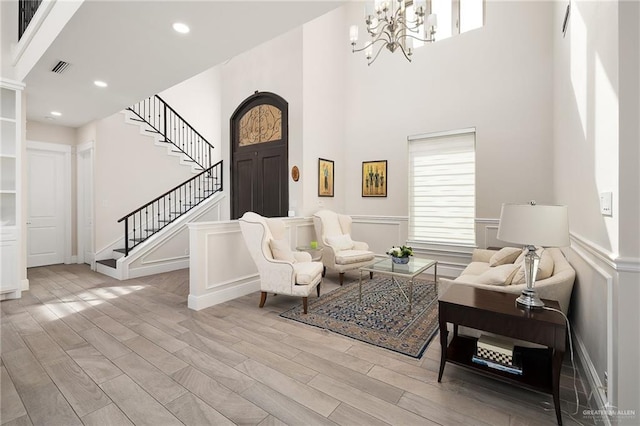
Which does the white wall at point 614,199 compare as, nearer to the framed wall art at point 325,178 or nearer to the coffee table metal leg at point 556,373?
the coffee table metal leg at point 556,373

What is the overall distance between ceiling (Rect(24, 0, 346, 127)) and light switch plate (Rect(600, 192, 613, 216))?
2.37 meters

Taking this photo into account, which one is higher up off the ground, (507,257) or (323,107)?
(323,107)

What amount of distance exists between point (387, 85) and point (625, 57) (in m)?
4.54

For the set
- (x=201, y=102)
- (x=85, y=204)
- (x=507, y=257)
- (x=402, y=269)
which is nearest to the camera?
(x=507, y=257)

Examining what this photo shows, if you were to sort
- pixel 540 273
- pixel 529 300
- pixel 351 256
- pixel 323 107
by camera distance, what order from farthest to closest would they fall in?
pixel 323 107, pixel 351 256, pixel 540 273, pixel 529 300

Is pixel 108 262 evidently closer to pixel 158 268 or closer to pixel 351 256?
pixel 158 268

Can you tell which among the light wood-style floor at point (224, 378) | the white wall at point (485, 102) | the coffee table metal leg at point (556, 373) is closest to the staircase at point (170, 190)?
the light wood-style floor at point (224, 378)

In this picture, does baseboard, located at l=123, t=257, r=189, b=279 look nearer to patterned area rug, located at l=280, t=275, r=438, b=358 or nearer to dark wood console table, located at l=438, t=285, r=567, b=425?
patterned area rug, located at l=280, t=275, r=438, b=358

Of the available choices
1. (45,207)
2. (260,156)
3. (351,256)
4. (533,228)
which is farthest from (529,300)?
→ (45,207)

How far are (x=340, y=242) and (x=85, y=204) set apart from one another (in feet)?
18.1

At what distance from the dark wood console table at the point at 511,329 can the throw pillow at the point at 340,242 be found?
2625mm

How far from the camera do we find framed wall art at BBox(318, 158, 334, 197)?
5.59 m

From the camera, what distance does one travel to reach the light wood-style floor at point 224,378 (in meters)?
1.80

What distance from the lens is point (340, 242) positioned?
495 cm
